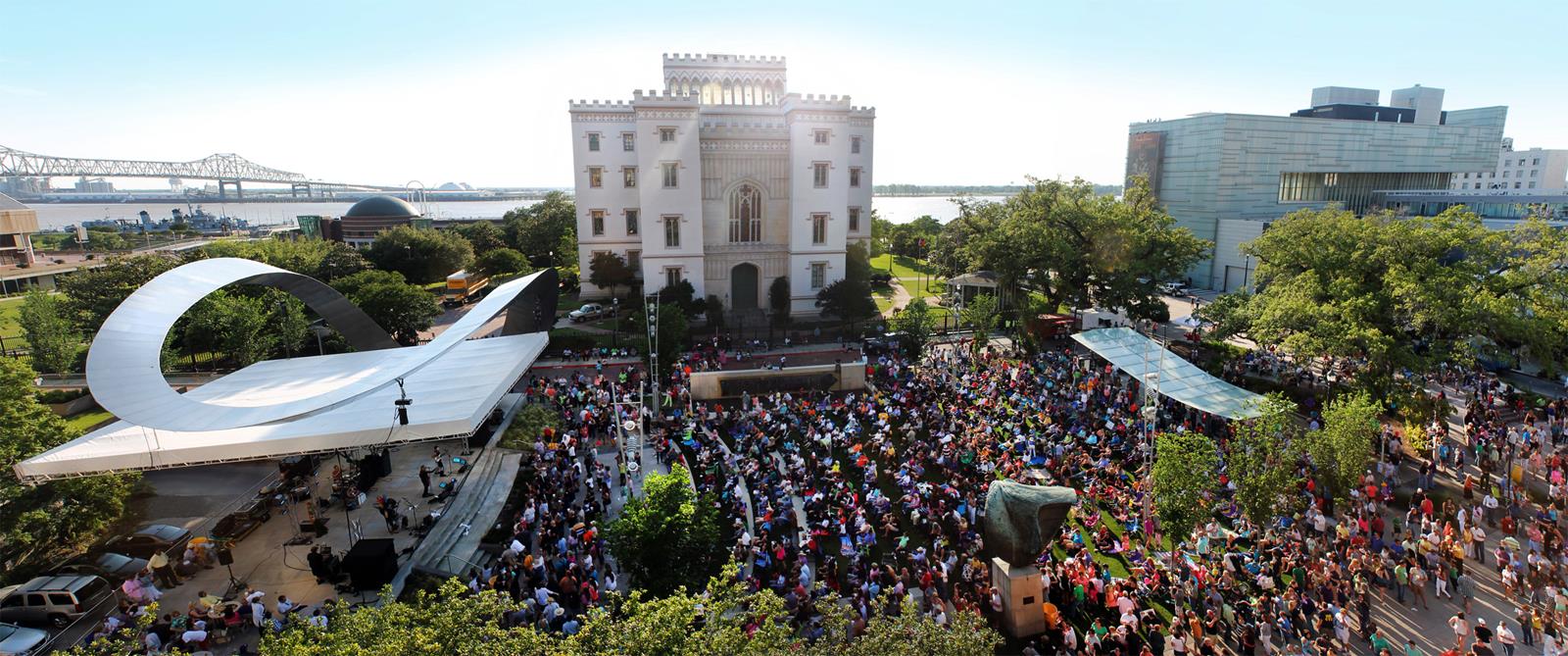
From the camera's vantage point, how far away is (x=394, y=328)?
1431 inches

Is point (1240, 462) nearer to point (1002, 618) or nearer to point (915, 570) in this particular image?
point (1002, 618)

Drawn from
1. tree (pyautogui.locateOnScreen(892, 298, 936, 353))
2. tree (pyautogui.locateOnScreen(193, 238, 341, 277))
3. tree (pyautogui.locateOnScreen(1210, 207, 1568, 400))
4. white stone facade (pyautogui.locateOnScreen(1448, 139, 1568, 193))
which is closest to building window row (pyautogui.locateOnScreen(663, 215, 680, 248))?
tree (pyautogui.locateOnScreen(892, 298, 936, 353))

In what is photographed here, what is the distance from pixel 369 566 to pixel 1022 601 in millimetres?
12778

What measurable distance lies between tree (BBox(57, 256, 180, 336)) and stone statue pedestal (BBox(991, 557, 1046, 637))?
127ft

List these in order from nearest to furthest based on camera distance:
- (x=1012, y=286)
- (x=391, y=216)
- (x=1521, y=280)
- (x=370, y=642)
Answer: (x=370, y=642) < (x=1521, y=280) < (x=1012, y=286) < (x=391, y=216)

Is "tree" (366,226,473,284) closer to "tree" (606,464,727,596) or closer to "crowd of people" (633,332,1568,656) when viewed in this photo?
"crowd of people" (633,332,1568,656)

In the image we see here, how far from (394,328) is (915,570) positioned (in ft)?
100

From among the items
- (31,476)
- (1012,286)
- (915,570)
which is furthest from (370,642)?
(1012,286)

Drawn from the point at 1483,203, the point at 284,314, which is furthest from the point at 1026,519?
the point at 1483,203

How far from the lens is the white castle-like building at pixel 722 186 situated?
41.6 m

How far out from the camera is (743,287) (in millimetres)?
45250

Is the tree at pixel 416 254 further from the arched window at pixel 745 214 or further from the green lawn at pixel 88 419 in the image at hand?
the green lawn at pixel 88 419

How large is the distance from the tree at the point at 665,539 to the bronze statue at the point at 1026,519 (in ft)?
18.3

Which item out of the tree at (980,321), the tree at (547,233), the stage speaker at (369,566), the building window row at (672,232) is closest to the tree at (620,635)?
the stage speaker at (369,566)
